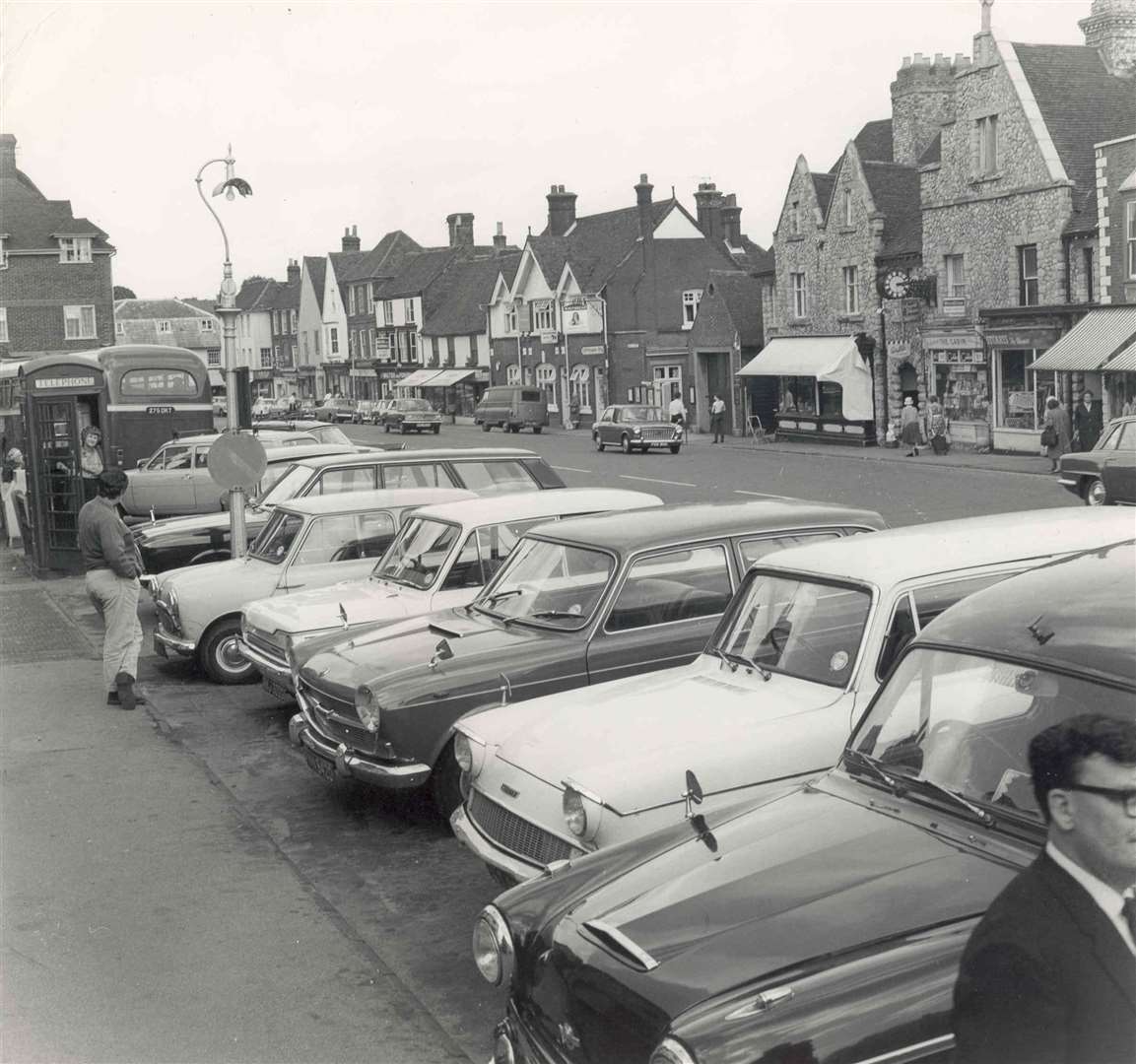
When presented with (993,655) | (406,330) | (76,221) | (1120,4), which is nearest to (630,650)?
(993,655)

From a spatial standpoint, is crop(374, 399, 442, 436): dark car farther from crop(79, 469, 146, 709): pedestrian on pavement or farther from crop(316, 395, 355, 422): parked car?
crop(79, 469, 146, 709): pedestrian on pavement

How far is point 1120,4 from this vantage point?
3875 cm

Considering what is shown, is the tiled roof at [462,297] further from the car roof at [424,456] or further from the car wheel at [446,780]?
the car wheel at [446,780]

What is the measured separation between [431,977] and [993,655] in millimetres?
2931

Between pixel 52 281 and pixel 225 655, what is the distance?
176 feet

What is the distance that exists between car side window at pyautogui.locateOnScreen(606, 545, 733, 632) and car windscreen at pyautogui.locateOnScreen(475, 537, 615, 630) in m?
0.16

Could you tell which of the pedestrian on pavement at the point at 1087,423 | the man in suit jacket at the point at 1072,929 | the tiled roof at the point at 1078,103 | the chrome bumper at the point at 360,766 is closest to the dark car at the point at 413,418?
the tiled roof at the point at 1078,103

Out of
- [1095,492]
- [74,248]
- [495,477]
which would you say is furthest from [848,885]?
[74,248]

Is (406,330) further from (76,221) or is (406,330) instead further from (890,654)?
(890,654)

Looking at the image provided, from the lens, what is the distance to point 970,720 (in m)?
4.19

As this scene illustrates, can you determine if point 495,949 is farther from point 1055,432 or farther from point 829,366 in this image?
point 829,366

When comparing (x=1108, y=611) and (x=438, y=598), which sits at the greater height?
(x=1108, y=611)

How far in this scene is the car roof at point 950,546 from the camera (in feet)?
20.3

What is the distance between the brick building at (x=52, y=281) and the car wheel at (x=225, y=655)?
51594mm
